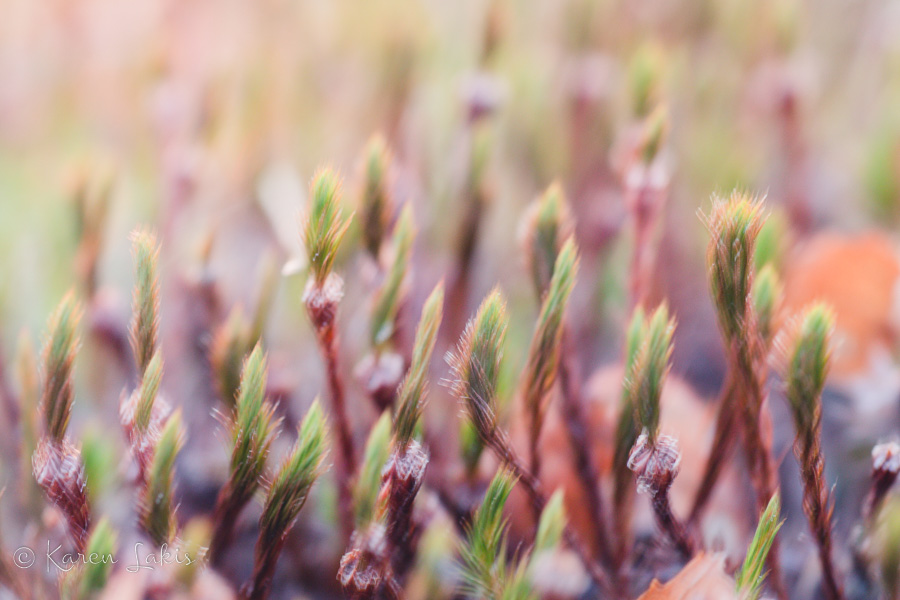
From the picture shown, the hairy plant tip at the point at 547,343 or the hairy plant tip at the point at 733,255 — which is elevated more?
the hairy plant tip at the point at 733,255

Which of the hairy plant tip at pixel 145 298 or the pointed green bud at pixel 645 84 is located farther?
the pointed green bud at pixel 645 84

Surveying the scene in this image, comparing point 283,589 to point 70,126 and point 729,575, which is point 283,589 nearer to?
point 729,575

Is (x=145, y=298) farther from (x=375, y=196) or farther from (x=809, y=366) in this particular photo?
(x=809, y=366)

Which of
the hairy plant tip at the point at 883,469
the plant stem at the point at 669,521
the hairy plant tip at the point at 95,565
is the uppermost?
the hairy plant tip at the point at 883,469

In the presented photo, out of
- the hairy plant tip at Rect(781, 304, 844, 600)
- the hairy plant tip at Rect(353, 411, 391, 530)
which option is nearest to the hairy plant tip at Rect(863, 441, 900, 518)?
the hairy plant tip at Rect(781, 304, 844, 600)

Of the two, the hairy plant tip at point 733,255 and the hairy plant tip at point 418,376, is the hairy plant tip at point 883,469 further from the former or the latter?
the hairy plant tip at point 418,376

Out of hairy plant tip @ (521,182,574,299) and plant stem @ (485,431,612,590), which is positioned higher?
hairy plant tip @ (521,182,574,299)

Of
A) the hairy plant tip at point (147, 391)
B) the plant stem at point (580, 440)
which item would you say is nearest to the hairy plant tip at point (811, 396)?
the plant stem at point (580, 440)

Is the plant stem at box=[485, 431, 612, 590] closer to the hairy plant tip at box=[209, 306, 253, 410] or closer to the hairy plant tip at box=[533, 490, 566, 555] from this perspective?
the hairy plant tip at box=[533, 490, 566, 555]
